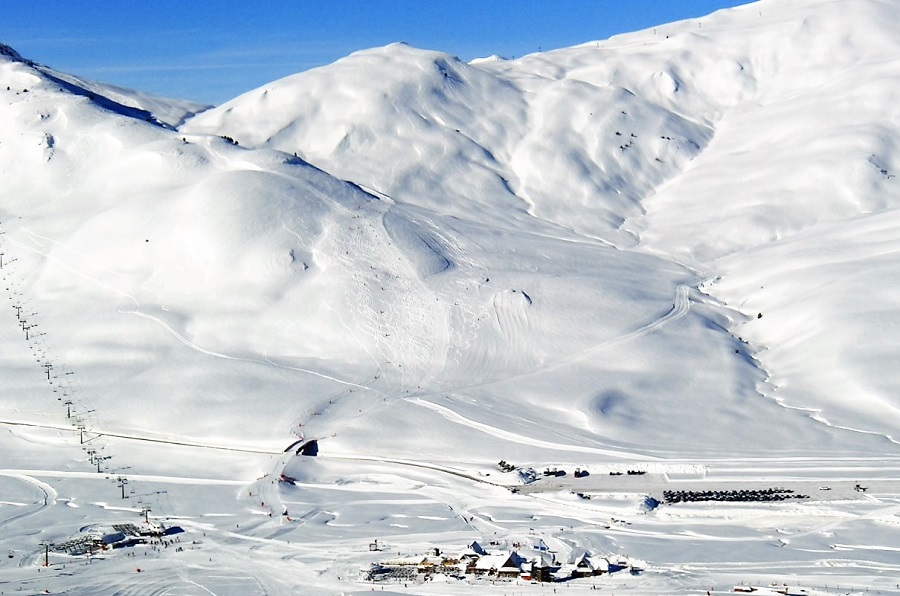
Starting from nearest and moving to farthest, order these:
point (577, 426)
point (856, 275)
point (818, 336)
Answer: point (577, 426), point (818, 336), point (856, 275)

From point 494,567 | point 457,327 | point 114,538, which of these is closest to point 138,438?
point 114,538

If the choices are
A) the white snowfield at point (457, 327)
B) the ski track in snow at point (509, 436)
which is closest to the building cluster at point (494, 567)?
the white snowfield at point (457, 327)

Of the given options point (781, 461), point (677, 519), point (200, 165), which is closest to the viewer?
point (677, 519)

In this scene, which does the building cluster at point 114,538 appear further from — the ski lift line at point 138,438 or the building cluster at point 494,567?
the ski lift line at point 138,438

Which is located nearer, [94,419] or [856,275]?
[94,419]

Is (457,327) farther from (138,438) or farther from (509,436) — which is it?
(138,438)

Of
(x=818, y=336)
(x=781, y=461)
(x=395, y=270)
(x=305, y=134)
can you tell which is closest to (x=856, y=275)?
(x=818, y=336)

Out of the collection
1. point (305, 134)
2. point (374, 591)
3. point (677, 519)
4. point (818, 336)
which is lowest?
point (374, 591)

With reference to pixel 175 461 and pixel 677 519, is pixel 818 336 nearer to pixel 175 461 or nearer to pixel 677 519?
pixel 677 519
